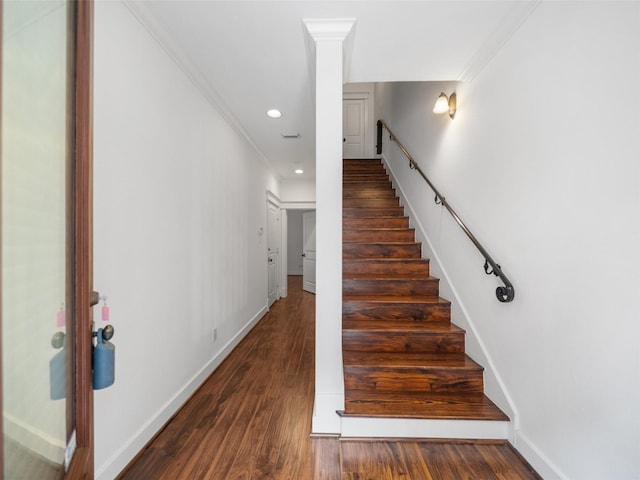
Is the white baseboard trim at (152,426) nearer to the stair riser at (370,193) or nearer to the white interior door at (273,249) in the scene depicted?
the white interior door at (273,249)

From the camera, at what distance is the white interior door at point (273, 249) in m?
4.84

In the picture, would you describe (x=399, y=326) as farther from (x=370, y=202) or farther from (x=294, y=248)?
(x=294, y=248)

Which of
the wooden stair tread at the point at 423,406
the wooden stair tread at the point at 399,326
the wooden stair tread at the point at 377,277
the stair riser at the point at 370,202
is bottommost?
the wooden stair tread at the point at 423,406

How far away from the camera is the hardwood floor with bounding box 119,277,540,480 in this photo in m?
1.38

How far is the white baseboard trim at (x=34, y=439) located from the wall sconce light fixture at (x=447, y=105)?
2.86 m

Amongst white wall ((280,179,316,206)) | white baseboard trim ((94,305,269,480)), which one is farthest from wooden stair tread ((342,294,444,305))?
white wall ((280,179,316,206))

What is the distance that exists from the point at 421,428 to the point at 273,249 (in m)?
4.06

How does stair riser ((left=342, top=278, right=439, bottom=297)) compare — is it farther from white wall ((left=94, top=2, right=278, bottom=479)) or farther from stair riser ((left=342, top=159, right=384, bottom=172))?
stair riser ((left=342, top=159, right=384, bottom=172))

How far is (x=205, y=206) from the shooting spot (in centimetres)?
232

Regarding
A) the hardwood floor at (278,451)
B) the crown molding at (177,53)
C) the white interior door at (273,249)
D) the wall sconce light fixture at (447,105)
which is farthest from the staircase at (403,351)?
the white interior door at (273,249)

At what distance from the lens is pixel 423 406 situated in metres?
1.68

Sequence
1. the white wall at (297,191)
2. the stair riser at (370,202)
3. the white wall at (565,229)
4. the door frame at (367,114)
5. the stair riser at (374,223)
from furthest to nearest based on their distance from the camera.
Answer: the white wall at (297,191)
the door frame at (367,114)
the stair riser at (370,202)
the stair riser at (374,223)
the white wall at (565,229)

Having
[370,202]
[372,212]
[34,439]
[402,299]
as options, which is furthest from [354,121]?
[34,439]

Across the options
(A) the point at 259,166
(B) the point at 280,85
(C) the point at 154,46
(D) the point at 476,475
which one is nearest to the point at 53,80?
(C) the point at 154,46
